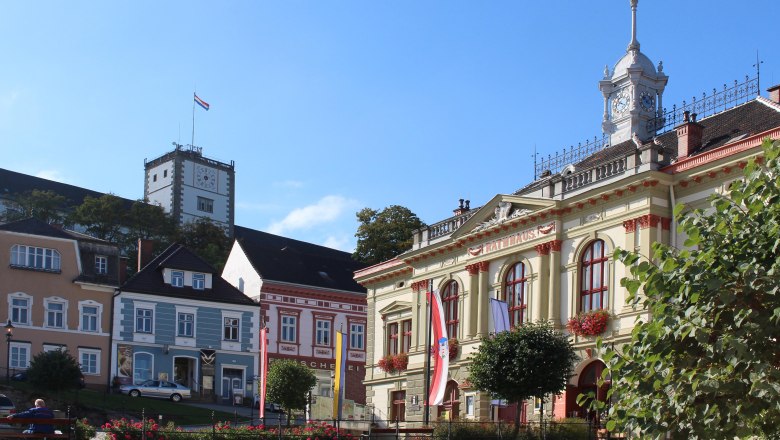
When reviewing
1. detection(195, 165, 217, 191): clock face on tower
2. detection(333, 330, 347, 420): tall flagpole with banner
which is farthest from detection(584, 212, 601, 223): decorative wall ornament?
detection(195, 165, 217, 191): clock face on tower

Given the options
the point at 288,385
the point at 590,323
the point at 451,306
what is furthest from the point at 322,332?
the point at 590,323

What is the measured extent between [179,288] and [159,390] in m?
6.43

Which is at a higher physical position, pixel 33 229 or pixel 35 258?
pixel 33 229

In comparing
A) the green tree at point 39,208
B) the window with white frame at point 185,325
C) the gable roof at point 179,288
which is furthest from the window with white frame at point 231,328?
the green tree at point 39,208

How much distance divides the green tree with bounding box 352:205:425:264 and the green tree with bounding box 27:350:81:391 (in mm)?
24422

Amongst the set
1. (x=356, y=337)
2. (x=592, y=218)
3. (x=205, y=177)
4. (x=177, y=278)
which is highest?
(x=205, y=177)

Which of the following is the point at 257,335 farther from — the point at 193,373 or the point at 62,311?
the point at 62,311

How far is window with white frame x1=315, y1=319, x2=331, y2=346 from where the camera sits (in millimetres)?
64137

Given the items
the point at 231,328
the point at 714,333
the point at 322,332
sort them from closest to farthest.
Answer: the point at 714,333
the point at 231,328
the point at 322,332

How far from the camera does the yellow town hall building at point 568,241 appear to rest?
113 feet

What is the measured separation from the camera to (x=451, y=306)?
44062 millimetres

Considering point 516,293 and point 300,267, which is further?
point 300,267

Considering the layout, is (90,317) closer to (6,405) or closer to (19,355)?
(19,355)

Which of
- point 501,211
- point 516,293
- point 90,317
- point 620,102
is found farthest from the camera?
point 90,317
